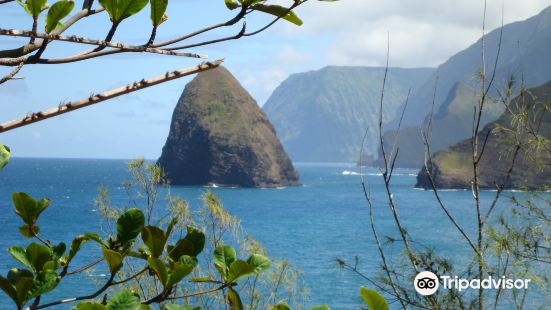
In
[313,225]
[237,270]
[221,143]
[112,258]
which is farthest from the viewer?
[221,143]

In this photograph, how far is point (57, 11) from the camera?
1.03 meters

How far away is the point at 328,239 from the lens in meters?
46.6

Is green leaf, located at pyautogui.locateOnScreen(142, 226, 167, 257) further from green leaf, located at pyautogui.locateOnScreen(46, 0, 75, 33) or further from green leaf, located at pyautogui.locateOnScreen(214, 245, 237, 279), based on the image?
green leaf, located at pyautogui.locateOnScreen(46, 0, 75, 33)

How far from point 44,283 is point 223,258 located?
34 centimetres

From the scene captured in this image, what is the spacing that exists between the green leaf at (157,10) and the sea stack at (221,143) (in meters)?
90.0

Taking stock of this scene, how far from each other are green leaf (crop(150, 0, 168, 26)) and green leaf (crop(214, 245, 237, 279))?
1.52 ft

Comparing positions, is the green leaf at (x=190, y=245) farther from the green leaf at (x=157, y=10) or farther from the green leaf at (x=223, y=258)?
the green leaf at (x=157, y=10)

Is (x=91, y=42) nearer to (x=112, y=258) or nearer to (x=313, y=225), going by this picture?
(x=112, y=258)

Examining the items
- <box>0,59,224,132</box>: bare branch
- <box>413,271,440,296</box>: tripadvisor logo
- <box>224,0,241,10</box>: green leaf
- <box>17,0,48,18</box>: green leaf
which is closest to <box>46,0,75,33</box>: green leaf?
<box>17,0,48,18</box>: green leaf

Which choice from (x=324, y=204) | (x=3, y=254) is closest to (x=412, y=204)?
(x=324, y=204)

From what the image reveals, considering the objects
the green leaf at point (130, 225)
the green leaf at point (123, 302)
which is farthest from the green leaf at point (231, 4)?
the green leaf at point (123, 302)

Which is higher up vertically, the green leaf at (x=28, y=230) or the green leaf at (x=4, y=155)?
the green leaf at (x=4, y=155)

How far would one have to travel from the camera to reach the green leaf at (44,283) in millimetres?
1148

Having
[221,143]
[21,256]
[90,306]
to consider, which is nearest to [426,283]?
[21,256]
